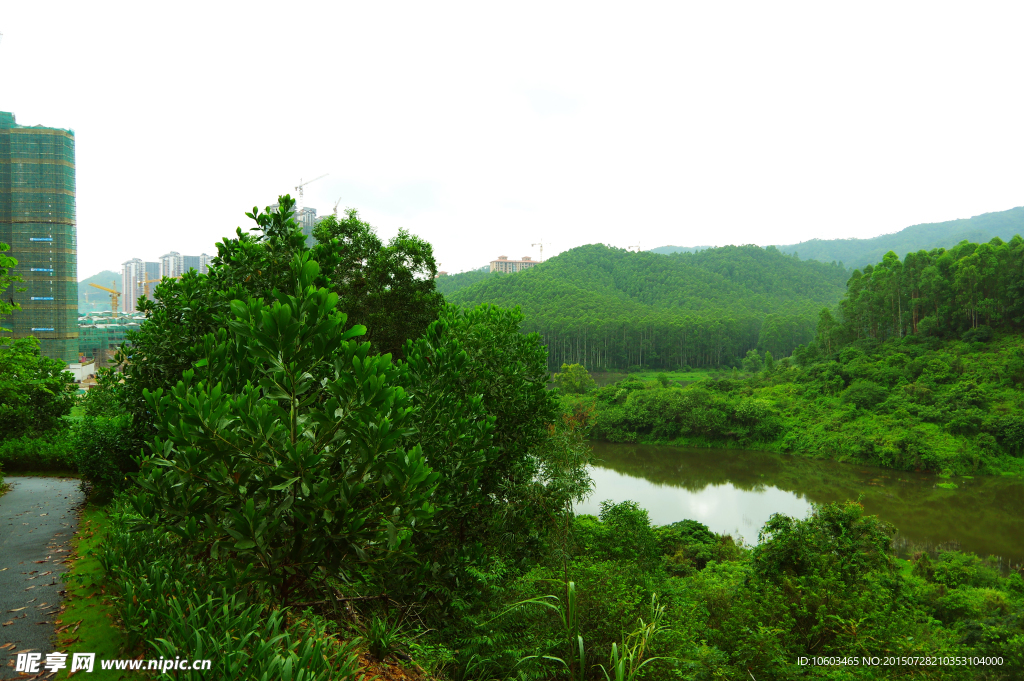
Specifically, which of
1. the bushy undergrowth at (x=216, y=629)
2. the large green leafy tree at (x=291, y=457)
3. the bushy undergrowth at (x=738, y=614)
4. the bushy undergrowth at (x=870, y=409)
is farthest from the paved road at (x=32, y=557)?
the bushy undergrowth at (x=870, y=409)

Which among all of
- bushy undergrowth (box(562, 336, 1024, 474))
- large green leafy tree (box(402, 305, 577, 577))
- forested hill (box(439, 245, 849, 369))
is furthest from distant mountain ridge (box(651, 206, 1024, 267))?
large green leafy tree (box(402, 305, 577, 577))

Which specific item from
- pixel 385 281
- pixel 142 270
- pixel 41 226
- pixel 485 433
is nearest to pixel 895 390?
pixel 385 281

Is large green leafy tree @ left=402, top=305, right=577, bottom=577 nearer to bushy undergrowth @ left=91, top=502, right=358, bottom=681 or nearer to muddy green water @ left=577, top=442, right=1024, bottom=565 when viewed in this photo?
bushy undergrowth @ left=91, top=502, right=358, bottom=681

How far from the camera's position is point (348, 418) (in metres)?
3.11

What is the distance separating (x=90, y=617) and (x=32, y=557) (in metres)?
3.03

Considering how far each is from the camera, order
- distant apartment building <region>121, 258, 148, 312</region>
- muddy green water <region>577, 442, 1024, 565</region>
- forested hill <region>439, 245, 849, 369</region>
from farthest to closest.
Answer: distant apartment building <region>121, 258, 148, 312</region>, forested hill <region>439, 245, 849, 369</region>, muddy green water <region>577, 442, 1024, 565</region>

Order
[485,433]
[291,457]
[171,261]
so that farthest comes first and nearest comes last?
[171,261], [485,433], [291,457]

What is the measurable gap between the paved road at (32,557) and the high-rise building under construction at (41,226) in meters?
20.5

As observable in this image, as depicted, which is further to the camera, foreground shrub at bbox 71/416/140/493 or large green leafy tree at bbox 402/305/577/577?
foreground shrub at bbox 71/416/140/493

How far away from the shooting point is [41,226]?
27.8 meters

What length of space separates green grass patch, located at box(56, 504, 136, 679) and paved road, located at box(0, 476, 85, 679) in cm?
13

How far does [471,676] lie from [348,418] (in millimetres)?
3600

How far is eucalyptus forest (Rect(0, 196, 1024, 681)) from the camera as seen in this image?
10.2 ft

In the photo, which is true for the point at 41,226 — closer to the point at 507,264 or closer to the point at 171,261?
the point at 171,261
